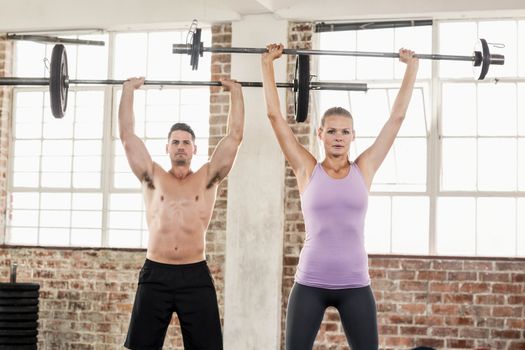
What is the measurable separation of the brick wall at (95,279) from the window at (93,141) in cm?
19

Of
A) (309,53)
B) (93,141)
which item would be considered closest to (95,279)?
(93,141)

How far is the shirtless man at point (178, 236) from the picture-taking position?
380cm

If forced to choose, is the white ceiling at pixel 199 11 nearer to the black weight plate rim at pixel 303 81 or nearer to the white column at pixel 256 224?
the white column at pixel 256 224

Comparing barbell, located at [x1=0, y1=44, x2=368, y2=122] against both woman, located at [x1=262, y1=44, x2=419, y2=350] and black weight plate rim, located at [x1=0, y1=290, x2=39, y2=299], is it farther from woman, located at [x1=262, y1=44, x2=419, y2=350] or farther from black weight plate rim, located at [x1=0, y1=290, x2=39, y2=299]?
black weight plate rim, located at [x1=0, y1=290, x2=39, y2=299]

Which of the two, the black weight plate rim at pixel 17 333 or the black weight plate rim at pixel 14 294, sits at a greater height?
the black weight plate rim at pixel 14 294

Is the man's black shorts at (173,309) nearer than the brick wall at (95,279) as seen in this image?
Yes

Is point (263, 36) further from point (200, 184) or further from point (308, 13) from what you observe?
point (200, 184)

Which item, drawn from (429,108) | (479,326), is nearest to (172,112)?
(429,108)

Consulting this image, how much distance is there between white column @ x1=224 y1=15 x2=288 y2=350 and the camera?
5.72 meters

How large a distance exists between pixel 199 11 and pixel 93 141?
1.40m

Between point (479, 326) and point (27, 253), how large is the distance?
355cm

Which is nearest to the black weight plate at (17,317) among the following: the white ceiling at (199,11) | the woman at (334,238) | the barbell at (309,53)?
the white ceiling at (199,11)

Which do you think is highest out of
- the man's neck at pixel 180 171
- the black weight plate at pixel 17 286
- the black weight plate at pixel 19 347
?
the man's neck at pixel 180 171

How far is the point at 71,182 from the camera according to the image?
6469 mm
